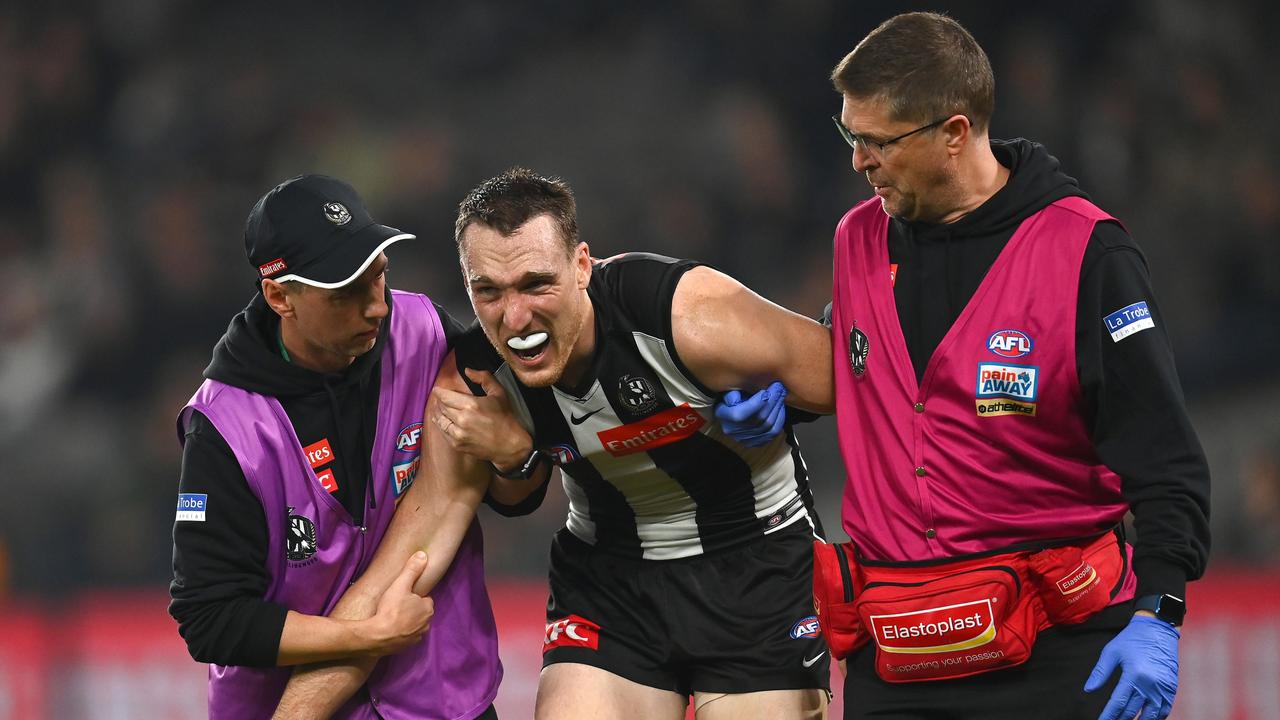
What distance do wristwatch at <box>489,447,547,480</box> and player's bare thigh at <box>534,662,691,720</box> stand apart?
0.51 m

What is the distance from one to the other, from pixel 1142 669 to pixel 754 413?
3.62ft

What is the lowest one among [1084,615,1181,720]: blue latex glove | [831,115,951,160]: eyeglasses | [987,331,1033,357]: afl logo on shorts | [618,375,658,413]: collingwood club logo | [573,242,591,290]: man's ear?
[1084,615,1181,720]: blue latex glove

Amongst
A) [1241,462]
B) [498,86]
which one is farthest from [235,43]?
[1241,462]

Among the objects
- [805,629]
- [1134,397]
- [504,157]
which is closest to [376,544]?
[805,629]

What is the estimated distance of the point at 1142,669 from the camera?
2.74 metres

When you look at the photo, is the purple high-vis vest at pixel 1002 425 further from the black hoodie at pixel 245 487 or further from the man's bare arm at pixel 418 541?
the black hoodie at pixel 245 487

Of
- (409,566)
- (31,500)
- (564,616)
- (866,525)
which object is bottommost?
(31,500)

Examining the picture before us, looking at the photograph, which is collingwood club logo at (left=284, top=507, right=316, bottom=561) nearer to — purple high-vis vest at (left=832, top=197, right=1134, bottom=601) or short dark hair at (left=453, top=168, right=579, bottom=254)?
short dark hair at (left=453, top=168, right=579, bottom=254)

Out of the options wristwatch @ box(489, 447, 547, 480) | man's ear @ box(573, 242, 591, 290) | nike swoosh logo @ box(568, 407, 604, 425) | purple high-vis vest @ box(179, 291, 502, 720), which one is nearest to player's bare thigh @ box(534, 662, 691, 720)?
purple high-vis vest @ box(179, 291, 502, 720)

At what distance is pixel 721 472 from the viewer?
3.73 metres

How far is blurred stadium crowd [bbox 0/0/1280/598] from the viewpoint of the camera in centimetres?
761

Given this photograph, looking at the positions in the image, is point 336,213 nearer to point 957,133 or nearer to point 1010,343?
point 957,133

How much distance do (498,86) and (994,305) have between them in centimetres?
704

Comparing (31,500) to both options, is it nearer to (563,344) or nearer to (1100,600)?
(563,344)
